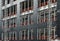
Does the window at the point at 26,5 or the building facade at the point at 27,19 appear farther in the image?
the window at the point at 26,5

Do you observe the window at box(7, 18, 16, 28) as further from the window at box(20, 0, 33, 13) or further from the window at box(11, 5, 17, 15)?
the window at box(20, 0, 33, 13)

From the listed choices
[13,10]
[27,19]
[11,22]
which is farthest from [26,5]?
[11,22]

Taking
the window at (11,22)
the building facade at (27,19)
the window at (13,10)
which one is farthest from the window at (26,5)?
the window at (11,22)

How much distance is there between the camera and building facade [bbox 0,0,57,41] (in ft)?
132

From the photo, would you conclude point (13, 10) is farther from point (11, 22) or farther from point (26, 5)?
point (26, 5)

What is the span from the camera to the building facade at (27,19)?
132ft

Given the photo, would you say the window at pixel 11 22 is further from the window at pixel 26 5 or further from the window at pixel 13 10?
the window at pixel 26 5

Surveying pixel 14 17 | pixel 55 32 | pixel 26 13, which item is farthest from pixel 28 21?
pixel 55 32

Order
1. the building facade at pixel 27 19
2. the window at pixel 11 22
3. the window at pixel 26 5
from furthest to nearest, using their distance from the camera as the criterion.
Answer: the window at pixel 11 22 → the window at pixel 26 5 → the building facade at pixel 27 19

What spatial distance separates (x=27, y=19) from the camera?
154 feet

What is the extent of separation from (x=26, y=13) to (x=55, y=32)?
10805 mm

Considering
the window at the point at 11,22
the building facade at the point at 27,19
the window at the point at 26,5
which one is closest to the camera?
the building facade at the point at 27,19

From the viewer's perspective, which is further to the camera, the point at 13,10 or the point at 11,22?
the point at 11,22

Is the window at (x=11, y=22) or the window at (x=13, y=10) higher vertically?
the window at (x=13, y=10)
